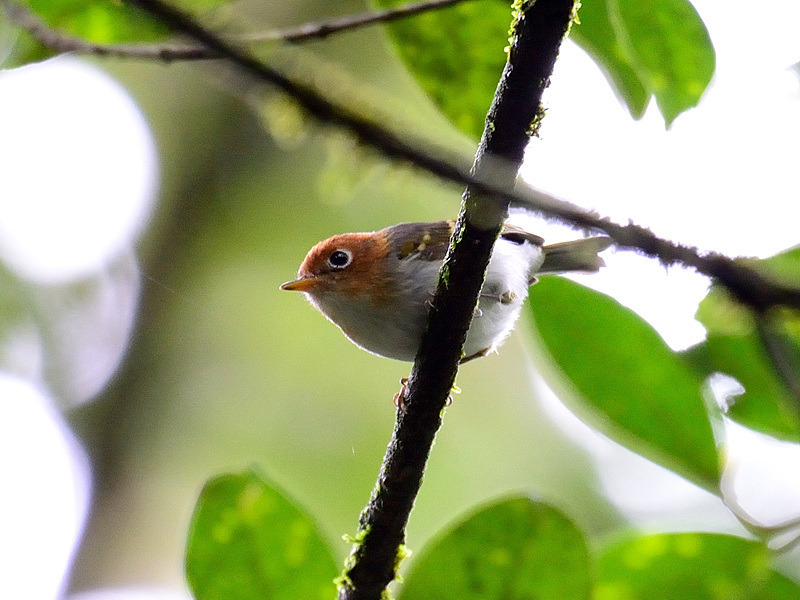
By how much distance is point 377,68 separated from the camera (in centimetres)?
805

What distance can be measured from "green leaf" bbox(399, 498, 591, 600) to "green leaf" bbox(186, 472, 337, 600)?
0.25 metres

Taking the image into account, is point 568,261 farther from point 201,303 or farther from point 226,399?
point 226,399

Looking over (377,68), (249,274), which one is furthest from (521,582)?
(377,68)

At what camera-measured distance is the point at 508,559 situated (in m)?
1.74

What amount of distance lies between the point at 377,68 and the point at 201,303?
10.0 feet

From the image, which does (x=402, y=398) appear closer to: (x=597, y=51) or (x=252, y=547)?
(x=252, y=547)

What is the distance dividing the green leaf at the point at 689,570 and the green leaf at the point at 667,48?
39.9 inches

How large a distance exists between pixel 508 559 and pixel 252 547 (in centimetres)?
61

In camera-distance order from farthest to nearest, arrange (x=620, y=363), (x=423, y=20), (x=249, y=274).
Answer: (x=249, y=274) < (x=423, y=20) < (x=620, y=363)

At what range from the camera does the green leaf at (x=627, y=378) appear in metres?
1.83

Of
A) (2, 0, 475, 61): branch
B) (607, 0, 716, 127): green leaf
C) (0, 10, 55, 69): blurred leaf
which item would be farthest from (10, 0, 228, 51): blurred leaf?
(607, 0, 716, 127): green leaf

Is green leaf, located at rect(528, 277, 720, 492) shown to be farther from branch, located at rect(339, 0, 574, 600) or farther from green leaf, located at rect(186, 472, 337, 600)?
green leaf, located at rect(186, 472, 337, 600)

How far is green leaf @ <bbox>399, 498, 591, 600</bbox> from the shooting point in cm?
172

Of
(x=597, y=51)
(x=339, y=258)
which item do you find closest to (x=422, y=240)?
(x=339, y=258)
